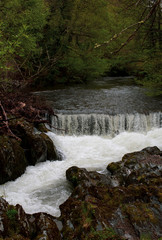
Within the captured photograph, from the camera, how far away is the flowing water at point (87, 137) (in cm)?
613

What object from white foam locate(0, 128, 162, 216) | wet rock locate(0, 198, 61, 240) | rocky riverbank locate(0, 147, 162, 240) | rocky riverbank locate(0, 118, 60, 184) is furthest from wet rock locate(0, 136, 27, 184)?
wet rock locate(0, 198, 61, 240)

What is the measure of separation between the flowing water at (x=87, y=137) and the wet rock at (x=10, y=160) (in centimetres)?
22

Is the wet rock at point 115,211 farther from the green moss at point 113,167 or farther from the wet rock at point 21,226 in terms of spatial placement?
the green moss at point 113,167

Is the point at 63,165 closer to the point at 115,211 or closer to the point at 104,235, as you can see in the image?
the point at 115,211

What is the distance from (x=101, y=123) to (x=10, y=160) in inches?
207

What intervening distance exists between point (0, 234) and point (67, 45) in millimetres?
15915

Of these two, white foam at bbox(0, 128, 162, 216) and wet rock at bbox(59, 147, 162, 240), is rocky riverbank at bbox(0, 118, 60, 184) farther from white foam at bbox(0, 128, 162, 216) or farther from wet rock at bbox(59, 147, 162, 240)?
wet rock at bbox(59, 147, 162, 240)

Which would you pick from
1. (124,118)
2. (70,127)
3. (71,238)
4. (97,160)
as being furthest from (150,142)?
(71,238)

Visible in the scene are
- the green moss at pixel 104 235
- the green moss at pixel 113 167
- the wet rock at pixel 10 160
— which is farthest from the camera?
the green moss at pixel 113 167

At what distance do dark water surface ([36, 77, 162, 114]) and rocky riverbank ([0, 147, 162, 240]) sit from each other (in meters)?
6.13

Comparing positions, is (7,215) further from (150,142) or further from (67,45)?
(67,45)

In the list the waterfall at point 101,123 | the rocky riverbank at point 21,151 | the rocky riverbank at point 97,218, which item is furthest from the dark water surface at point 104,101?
the rocky riverbank at point 97,218

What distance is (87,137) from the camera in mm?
10305

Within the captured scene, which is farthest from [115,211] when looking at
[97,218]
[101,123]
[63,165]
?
[101,123]
